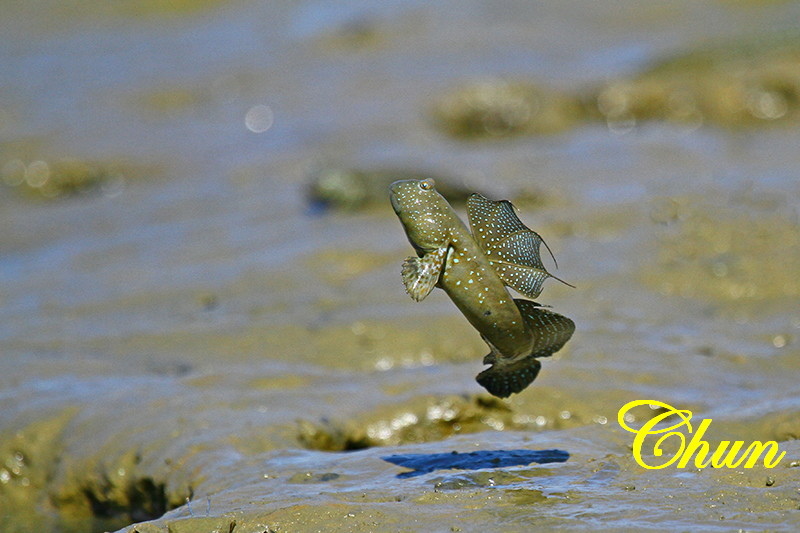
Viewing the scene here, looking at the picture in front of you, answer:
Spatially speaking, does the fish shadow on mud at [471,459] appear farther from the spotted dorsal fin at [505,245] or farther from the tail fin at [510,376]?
the spotted dorsal fin at [505,245]

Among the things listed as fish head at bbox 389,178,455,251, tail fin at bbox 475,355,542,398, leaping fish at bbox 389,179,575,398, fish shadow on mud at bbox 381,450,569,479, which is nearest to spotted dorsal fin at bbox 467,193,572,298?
leaping fish at bbox 389,179,575,398

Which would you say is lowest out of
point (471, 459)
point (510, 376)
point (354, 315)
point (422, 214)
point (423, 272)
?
point (471, 459)

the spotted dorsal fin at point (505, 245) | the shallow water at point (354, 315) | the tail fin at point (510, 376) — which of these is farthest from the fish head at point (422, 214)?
the shallow water at point (354, 315)

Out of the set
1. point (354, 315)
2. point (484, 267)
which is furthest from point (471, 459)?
point (354, 315)

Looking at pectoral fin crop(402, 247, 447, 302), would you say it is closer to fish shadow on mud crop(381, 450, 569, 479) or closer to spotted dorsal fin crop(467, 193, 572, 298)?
spotted dorsal fin crop(467, 193, 572, 298)

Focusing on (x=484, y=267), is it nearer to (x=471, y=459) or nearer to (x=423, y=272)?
(x=423, y=272)

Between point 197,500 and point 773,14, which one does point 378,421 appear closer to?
point 197,500
